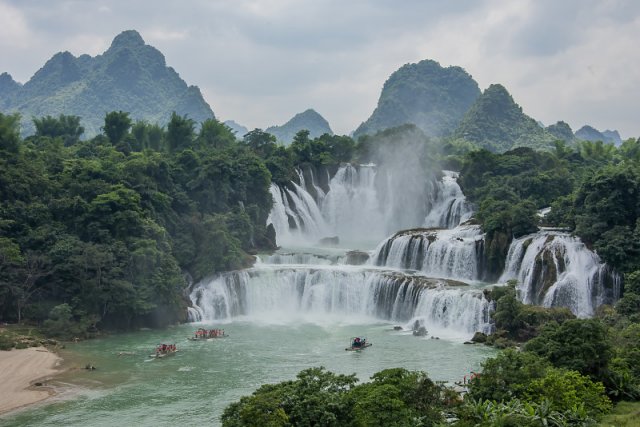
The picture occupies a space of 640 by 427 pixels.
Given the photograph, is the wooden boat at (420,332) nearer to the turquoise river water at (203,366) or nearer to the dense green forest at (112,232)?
the turquoise river water at (203,366)

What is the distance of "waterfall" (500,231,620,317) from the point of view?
26734 mm

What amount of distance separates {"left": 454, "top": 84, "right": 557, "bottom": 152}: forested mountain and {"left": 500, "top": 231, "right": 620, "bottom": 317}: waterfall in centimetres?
6051

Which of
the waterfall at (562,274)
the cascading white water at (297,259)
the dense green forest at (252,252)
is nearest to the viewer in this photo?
the dense green forest at (252,252)

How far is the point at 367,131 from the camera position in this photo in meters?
119

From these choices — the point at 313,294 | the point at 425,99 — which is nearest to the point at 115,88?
the point at 425,99

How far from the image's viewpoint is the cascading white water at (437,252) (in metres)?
32.4

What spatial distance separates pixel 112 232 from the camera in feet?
100

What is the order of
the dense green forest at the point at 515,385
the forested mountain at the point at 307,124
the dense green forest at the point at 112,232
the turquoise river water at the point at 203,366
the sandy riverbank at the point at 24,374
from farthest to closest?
the forested mountain at the point at 307,124 < the dense green forest at the point at 112,232 < the sandy riverbank at the point at 24,374 < the turquoise river water at the point at 203,366 < the dense green forest at the point at 515,385

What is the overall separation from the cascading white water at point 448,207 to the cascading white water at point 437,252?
449 inches

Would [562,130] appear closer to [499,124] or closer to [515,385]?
[499,124]

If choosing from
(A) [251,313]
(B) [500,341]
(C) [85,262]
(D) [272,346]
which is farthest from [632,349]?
(C) [85,262]

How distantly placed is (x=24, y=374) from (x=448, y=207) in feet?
115

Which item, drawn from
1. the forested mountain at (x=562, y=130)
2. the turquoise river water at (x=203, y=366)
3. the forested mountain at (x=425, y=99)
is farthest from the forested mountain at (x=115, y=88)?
the turquoise river water at (x=203, y=366)

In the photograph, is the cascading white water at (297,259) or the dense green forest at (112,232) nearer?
the dense green forest at (112,232)
